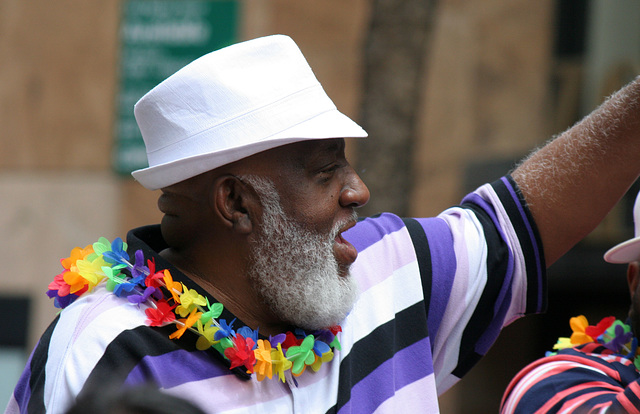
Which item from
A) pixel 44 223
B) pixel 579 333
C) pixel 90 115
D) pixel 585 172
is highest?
pixel 585 172

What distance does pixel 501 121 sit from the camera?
7961mm

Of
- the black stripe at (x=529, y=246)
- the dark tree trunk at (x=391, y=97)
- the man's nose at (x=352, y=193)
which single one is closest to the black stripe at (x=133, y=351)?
the man's nose at (x=352, y=193)

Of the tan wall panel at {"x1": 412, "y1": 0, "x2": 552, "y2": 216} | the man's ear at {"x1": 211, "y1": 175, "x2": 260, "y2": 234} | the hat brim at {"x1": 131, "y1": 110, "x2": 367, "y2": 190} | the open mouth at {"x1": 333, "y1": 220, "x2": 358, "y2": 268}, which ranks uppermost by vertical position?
the hat brim at {"x1": 131, "y1": 110, "x2": 367, "y2": 190}

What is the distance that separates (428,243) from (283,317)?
581 millimetres

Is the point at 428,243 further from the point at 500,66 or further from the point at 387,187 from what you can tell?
the point at 500,66

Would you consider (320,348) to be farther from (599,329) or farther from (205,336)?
(599,329)

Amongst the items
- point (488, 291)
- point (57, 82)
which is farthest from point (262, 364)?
point (57, 82)

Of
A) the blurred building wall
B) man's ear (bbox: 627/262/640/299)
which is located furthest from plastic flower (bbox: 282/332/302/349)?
the blurred building wall

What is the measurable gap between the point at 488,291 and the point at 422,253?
240 millimetres

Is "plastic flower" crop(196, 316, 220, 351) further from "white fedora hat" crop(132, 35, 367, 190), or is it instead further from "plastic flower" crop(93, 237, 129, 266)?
"white fedora hat" crop(132, 35, 367, 190)

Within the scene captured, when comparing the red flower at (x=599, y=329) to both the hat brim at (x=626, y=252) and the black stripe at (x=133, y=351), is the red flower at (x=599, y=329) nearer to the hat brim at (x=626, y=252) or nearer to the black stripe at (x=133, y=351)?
the hat brim at (x=626, y=252)

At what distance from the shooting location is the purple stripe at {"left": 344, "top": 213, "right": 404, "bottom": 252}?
2.65m

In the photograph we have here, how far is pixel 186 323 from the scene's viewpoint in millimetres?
2168

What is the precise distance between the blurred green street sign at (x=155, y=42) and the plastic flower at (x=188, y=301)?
559 centimetres
